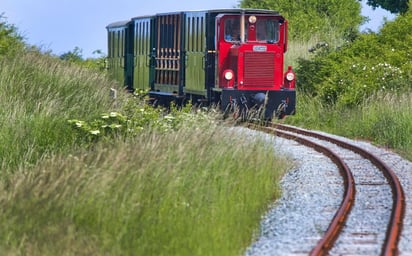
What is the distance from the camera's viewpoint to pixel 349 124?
1007 inches

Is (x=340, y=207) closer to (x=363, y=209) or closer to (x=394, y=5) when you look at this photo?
(x=363, y=209)

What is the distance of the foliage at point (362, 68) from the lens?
28.8m

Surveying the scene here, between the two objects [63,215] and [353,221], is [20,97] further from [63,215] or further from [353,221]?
[63,215]

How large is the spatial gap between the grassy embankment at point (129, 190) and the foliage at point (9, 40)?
8.31 meters

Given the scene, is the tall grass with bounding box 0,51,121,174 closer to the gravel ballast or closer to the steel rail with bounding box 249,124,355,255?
the gravel ballast

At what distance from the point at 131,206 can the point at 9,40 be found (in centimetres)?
1729

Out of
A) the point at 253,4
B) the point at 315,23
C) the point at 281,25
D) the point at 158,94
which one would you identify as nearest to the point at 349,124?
the point at 281,25

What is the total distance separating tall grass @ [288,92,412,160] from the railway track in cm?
150

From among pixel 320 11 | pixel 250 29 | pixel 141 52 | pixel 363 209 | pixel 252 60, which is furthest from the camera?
pixel 320 11

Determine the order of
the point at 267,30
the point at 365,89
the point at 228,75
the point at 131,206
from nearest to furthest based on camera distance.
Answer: the point at 131,206, the point at 228,75, the point at 267,30, the point at 365,89

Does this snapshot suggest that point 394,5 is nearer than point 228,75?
No

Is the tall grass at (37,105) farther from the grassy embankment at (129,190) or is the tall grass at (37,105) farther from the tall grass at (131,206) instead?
the tall grass at (131,206)

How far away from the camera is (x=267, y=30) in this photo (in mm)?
26250

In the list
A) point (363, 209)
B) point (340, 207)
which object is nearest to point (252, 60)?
point (363, 209)
